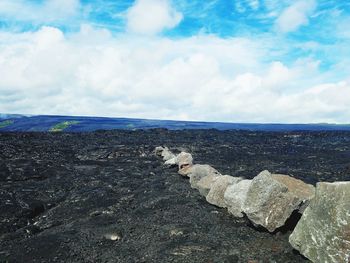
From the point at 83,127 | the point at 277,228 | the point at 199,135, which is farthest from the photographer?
the point at 83,127

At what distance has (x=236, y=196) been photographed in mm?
11891

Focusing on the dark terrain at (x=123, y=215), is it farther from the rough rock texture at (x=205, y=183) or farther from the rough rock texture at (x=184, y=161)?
the rough rock texture at (x=184, y=161)

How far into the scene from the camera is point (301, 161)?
2723 centimetres

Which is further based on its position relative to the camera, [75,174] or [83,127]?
[83,127]

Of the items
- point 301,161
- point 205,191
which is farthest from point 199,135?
point 205,191

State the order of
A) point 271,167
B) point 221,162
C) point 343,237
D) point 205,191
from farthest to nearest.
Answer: point 221,162, point 271,167, point 205,191, point 343,237

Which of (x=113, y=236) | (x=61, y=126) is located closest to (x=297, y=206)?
(x=113, y=236)

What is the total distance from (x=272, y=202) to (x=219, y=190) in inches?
135

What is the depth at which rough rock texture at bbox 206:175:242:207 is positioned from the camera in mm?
13064

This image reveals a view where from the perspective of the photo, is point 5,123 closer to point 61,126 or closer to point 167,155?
point 61,126

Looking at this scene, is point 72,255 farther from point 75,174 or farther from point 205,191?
point 75,174

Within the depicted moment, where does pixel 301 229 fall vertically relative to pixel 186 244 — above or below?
above

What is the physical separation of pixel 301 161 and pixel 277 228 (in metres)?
18.3

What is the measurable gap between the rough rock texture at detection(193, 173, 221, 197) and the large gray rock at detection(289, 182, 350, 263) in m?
6.09
